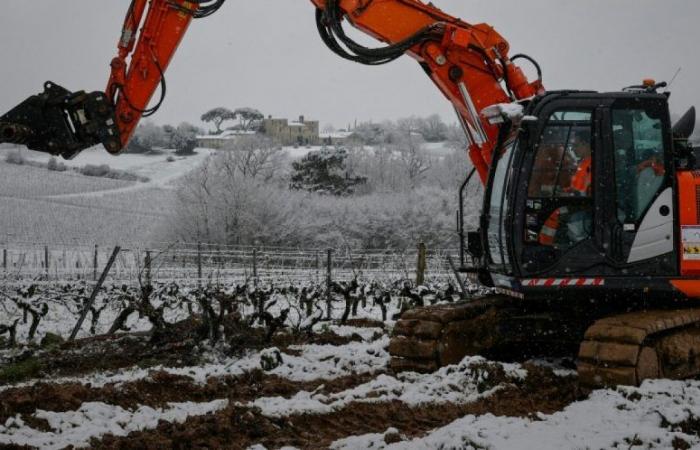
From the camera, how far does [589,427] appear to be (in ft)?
16.1

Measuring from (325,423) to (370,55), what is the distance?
14.0 ft

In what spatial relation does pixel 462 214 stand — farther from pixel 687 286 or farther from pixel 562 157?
pixel 687 286

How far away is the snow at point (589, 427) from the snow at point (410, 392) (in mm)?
828

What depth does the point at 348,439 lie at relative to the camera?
15.3 ft

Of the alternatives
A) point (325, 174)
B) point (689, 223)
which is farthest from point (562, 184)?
point (325, 174)

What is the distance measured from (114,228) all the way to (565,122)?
38950 millimetres

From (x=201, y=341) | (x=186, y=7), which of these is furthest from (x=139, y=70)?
(x=201, y=341)

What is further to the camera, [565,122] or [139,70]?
[139,70]

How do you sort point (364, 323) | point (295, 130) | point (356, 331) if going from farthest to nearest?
1. point (295, 130)
2. point (364, 323)
3. point (356, 331)

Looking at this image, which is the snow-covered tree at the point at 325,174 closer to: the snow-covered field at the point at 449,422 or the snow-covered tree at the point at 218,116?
the snow-covered tree at the point at 218,116

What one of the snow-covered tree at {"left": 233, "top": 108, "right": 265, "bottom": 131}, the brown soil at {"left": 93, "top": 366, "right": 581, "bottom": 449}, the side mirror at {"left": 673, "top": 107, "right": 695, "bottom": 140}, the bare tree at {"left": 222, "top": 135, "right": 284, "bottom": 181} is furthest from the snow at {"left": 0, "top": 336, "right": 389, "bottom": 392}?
the snow-covered tree at {"left": 233, "top": 108, "right": 265, "bottom": 131}

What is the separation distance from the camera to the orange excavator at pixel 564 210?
21.9 ft

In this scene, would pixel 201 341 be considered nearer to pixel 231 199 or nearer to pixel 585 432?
pixel 585 432

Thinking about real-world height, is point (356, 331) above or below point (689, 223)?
below
